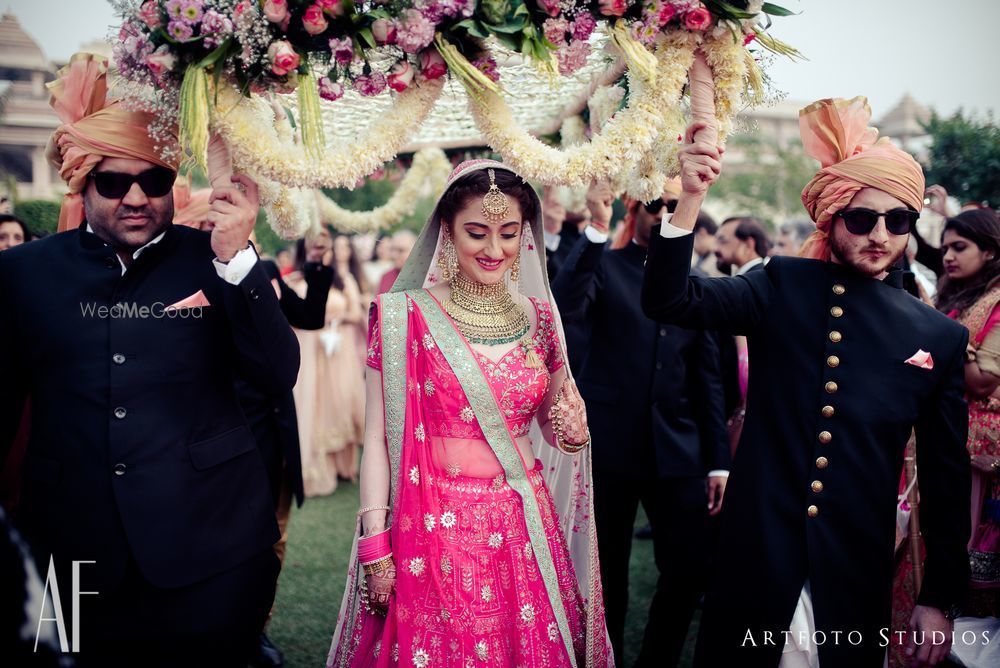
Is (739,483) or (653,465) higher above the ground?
(739,483)

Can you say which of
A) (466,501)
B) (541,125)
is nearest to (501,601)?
(466,501)

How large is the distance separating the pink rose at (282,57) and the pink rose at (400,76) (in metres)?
0.33

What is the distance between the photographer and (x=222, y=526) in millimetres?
2611

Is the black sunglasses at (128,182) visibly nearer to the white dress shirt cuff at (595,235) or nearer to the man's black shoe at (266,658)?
the white dress shirt cuff at (595,235)

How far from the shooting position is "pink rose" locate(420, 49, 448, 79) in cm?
243

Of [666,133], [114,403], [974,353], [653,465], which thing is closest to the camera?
[114,403]

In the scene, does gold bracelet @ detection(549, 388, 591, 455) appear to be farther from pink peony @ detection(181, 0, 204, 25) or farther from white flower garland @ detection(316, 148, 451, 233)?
white flower garland @ detection(316, 148, 451, 233)

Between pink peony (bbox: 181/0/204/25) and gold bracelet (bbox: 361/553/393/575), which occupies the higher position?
pink peony (bbox: 181/0/204/25)

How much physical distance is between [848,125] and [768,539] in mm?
1565

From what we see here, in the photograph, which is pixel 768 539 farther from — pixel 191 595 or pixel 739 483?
pixel 191 595

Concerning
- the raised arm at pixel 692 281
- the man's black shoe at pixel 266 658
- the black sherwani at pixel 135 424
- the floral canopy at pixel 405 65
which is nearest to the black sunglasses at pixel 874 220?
the raised arm at pixel 692 281

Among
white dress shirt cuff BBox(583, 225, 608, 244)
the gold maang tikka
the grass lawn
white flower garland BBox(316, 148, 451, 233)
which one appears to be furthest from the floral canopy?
the grass lawn

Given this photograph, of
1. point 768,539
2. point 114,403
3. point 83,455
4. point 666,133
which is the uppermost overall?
point 666,133

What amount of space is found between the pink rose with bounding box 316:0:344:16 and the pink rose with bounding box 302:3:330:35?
0.05 ft
